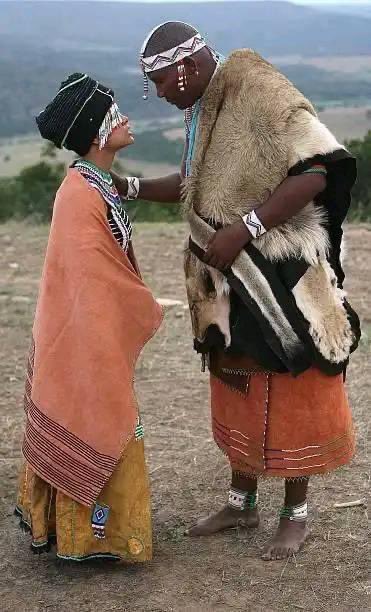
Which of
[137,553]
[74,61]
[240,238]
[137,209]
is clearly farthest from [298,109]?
[74,61]

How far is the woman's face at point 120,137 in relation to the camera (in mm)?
2871

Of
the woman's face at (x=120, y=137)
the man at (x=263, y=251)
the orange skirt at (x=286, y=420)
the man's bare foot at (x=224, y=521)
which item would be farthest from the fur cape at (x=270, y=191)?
the man's bare foot at (x=224, y=521)

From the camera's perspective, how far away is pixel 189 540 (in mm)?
3412

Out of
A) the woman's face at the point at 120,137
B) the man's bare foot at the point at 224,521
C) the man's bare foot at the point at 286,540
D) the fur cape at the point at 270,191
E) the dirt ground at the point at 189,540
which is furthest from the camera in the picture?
the man's bare foot at the point at 224,521

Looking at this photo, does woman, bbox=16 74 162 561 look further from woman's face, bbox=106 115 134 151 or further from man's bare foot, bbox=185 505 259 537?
man's bare foot, bbox=185 505 259 537

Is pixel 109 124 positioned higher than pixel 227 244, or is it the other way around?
pixel 109 124

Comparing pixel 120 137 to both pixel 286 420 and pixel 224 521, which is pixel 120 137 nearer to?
pixel 286 420

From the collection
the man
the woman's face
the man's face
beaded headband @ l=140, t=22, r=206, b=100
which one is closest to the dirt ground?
the man

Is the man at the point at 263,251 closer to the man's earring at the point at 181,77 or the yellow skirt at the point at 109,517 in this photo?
the man's earring at the point at 181,77

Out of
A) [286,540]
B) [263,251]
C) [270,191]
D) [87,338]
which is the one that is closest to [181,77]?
[270,191]

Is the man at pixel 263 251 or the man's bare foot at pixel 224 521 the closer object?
the man at pixel 263 251

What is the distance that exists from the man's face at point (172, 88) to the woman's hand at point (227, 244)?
0.43 m

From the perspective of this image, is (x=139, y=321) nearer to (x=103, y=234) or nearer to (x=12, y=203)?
(x=103, y=234)

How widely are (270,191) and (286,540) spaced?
1.29 m
